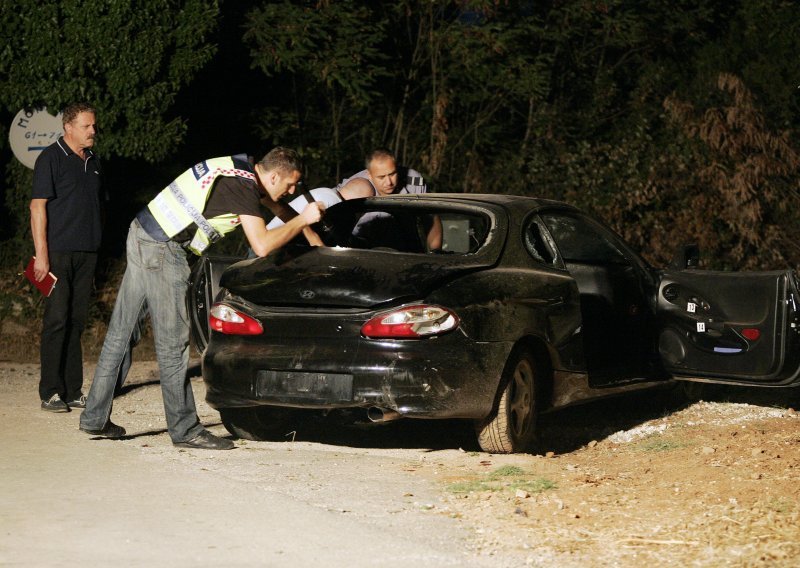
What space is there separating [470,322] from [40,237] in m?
3.39

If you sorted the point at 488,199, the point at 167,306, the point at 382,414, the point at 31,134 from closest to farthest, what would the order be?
the point at 382,414 < the point at 167,306 < the point at 488,199 < the point at 31,134

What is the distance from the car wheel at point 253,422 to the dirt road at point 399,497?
0.11 meters

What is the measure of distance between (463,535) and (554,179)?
9923 millimetres

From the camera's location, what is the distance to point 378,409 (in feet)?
24.5

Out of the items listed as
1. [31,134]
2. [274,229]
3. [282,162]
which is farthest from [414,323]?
[31,134]

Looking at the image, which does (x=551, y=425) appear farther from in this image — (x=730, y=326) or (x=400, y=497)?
(x=400, y=497)

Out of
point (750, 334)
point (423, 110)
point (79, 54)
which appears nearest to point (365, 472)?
point (750, 334)

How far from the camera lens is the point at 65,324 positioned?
31.6ft

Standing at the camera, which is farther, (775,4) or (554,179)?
(775,4)

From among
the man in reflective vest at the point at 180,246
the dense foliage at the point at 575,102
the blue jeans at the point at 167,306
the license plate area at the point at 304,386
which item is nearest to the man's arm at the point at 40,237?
the man in reflective vest at the point at 180,246

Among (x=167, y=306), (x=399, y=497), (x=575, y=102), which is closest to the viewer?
(x=399, y=497)

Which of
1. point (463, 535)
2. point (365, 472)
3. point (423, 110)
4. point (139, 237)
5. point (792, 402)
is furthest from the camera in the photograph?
point (423, 110)

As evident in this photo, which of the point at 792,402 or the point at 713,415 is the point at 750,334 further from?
the point at 792,402

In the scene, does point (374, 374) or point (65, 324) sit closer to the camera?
point (374, 374)
